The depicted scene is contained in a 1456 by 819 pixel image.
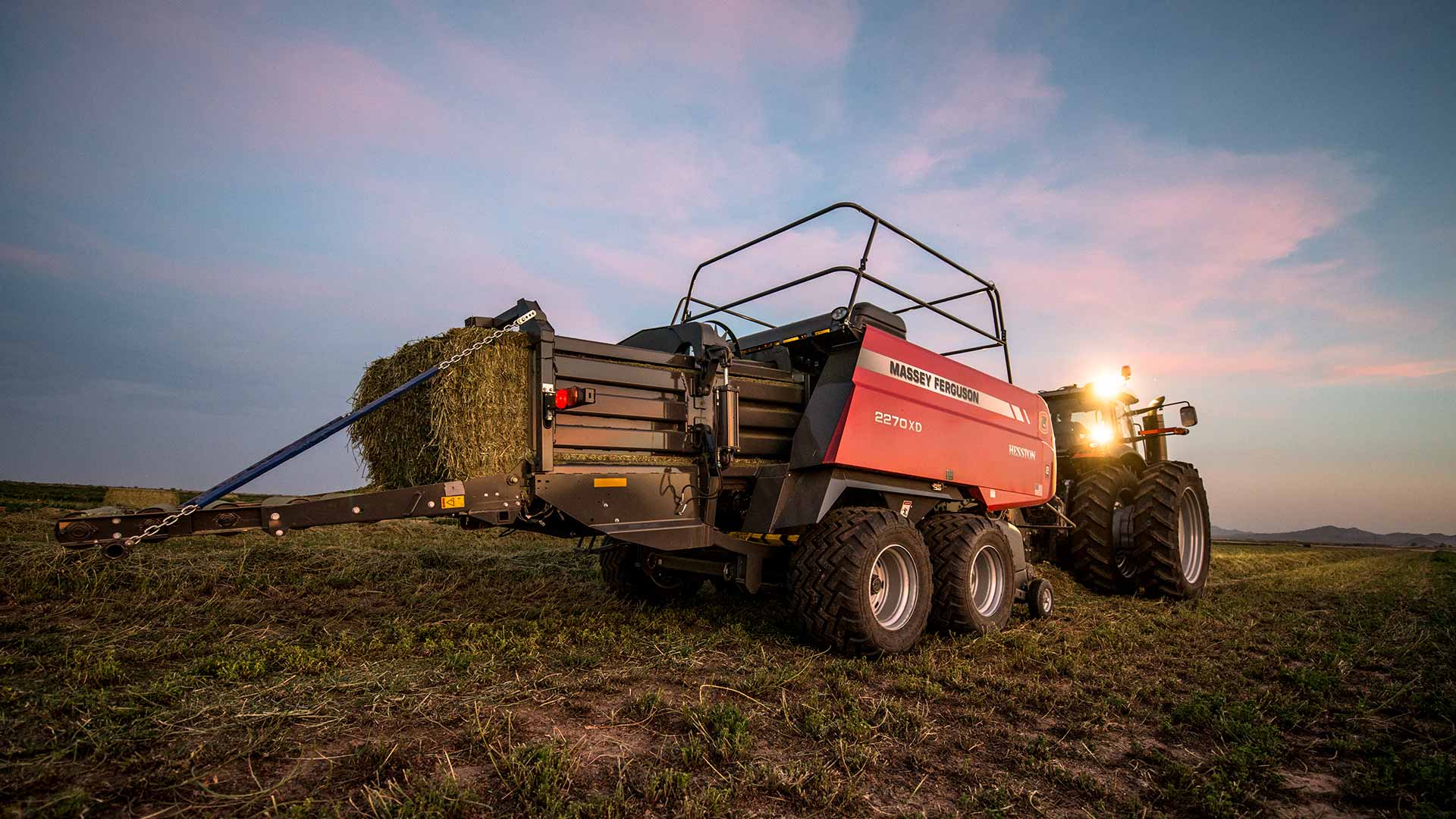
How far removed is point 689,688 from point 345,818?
189cm

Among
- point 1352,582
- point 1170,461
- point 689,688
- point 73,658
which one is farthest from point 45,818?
point 1352,582

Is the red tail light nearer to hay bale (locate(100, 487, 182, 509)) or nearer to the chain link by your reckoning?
the chain link

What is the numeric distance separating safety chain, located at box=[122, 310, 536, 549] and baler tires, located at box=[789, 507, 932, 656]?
2.42 metres

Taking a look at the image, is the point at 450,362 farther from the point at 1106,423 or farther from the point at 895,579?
the point at 1106,423

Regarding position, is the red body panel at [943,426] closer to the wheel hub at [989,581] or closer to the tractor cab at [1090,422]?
the wheel hub at [989,581]

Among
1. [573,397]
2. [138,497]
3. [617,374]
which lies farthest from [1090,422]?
[138,497]

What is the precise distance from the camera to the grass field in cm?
253

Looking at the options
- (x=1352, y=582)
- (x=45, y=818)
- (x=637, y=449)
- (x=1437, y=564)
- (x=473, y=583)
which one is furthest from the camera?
(x=1437, y=564)

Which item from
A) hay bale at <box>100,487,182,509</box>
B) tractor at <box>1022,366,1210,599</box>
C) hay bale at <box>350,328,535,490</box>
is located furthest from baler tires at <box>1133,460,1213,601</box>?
hay bale at <box>100,487,182,509</box>

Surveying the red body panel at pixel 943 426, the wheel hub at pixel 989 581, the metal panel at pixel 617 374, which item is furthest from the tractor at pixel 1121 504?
the metal panel at pixel 617 374

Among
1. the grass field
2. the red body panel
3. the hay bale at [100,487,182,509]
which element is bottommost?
the grass field

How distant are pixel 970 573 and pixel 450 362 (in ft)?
14.0

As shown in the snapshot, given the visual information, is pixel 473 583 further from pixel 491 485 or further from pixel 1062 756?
pixel 1062 756

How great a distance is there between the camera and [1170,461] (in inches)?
332
